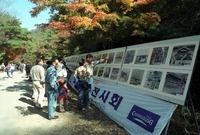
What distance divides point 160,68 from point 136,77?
142 centimetres

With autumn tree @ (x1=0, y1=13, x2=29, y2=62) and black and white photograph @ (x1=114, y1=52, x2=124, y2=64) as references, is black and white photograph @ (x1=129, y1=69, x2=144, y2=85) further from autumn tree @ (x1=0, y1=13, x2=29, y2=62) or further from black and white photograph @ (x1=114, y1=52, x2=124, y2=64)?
autumn tree @ (x1=0, y1=13, x2=29, y2=62)

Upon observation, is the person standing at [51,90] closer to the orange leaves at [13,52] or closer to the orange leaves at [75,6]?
the orange leaves at [75,6]

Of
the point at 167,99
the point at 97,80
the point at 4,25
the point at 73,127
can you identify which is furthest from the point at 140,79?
the point at 4,25

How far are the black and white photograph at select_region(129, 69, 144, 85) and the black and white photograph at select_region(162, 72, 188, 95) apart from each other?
149 centimetres

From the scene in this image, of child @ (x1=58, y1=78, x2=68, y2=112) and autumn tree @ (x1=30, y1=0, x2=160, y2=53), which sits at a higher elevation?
autumn tree @ (x1=30, y1=0, x2=160, y2=53)

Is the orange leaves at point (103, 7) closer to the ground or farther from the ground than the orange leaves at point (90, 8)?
farther from the ground

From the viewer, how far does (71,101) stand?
39.8ft

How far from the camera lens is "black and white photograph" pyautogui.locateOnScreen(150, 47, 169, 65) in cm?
719

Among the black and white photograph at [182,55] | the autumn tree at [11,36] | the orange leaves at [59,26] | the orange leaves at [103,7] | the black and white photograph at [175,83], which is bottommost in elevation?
the black and white photograph at [175,83]

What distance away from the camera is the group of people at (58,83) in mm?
9039

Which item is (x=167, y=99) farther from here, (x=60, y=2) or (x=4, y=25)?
(x=4, y=25)

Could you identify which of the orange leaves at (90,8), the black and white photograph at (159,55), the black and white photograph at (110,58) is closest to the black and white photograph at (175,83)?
the black and white photograph at (159,55)

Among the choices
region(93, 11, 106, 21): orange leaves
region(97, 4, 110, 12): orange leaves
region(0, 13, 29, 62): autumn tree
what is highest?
region(0, 13, 29, 62): autumn tree

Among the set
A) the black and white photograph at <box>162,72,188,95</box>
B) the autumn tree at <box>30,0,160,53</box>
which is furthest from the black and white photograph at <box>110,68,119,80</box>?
the black and white photograph at <box>162,72,188,95</box>
